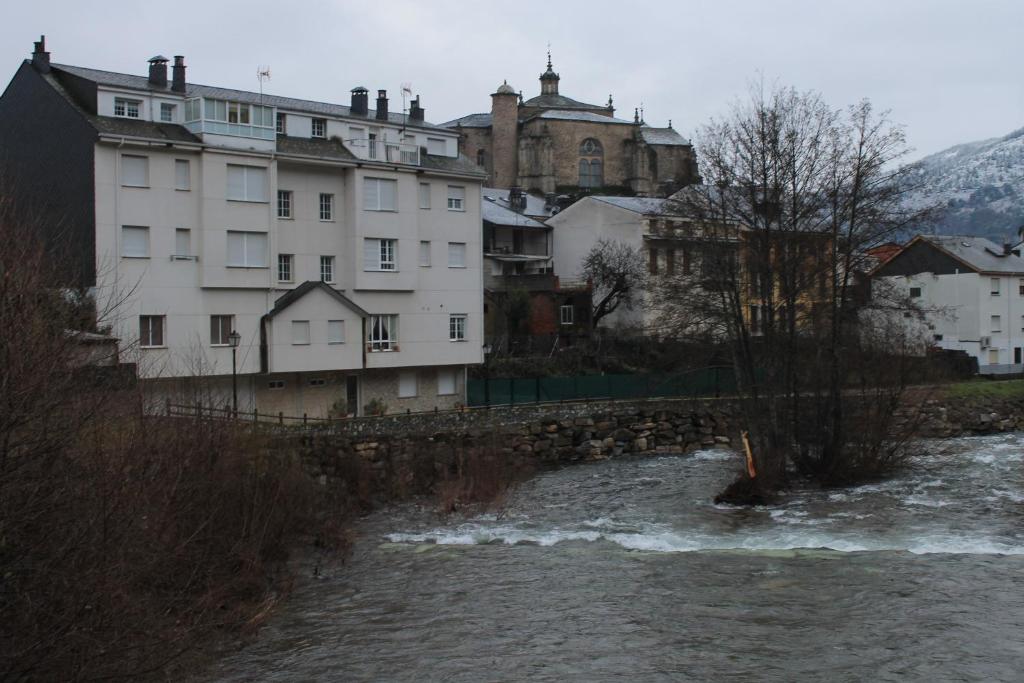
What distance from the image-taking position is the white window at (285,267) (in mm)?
40766

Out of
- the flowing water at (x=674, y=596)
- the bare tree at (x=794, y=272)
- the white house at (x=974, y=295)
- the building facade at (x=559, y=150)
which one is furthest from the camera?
the building facade at (x=559, y=150)

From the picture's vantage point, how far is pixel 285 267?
40938 mm

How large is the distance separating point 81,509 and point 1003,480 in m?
27.1

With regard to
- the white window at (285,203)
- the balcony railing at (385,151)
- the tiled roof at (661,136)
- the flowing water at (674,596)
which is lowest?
the flowing water at (674,596)

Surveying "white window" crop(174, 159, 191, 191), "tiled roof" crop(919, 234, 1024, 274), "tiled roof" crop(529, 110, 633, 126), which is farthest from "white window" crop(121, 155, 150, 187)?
"tiled roof" crop(529, 110, 633, 126)

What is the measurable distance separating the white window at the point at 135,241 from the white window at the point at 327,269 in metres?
7.65

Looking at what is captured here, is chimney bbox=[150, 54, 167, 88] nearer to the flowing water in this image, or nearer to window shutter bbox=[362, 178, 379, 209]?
window shutter bbox=[362, 178, 379, 209]

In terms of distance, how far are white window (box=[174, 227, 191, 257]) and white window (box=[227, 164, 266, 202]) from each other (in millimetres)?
2098

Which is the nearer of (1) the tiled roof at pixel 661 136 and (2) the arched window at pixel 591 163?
(2) the arched window at pixel 591 163

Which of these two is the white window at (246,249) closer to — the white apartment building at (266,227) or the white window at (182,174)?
the white apartment building at (266,227)

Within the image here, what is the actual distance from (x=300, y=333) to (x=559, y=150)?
59.1 metres

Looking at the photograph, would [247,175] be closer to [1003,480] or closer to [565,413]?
[565,413]

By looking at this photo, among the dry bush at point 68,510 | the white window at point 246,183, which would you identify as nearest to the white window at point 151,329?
the white window at point 246,183

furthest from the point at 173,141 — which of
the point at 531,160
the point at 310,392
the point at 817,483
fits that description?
the point at 531,160
